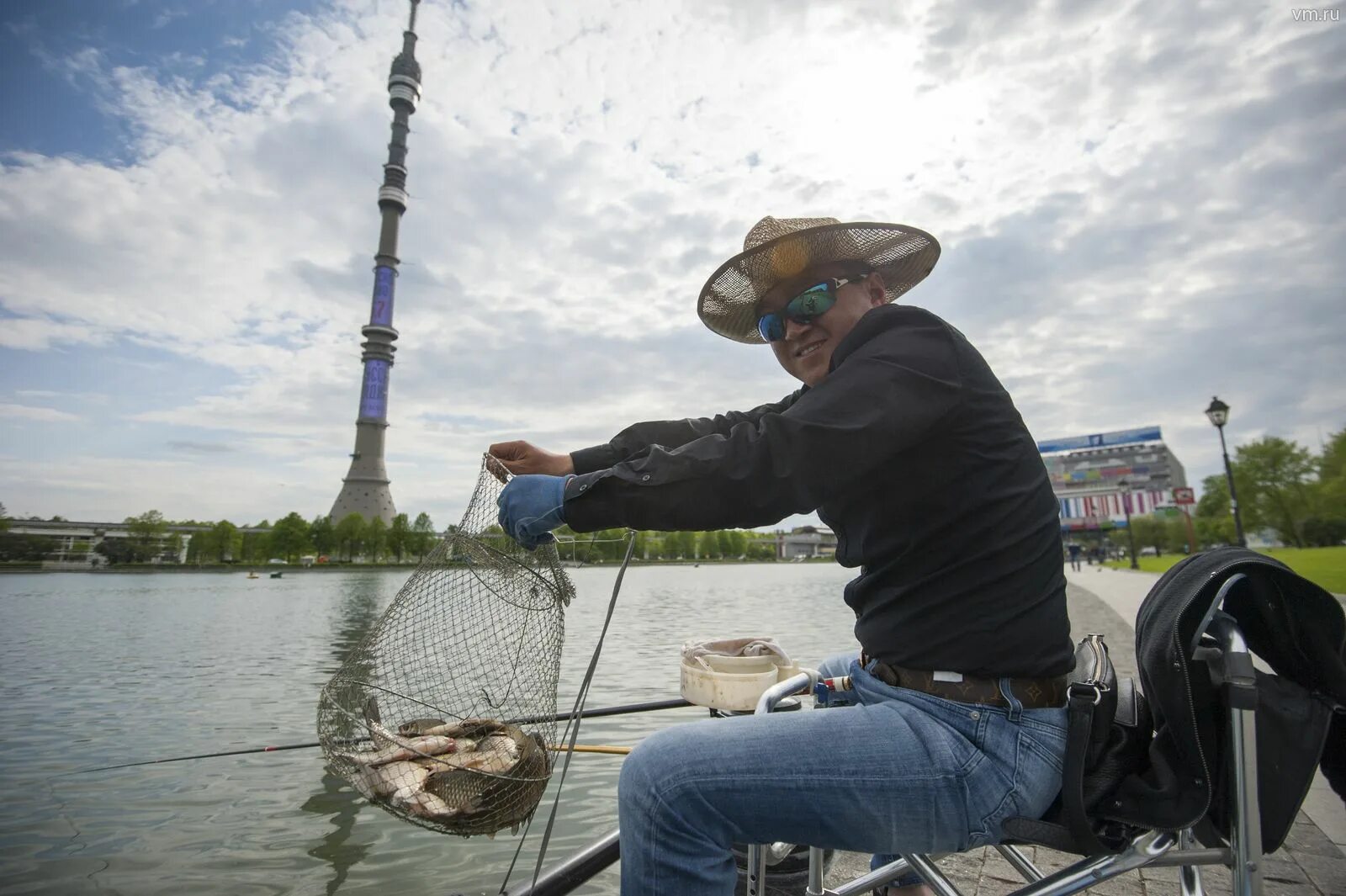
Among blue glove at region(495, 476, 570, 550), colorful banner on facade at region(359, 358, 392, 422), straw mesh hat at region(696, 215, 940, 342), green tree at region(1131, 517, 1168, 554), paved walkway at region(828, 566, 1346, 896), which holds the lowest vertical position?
paved walkway at region(828, 566, 1346, 896)

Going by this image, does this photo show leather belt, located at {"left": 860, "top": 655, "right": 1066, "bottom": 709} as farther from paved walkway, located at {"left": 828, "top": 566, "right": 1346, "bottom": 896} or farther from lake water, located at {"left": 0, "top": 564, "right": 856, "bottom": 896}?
lake water, located at {"left": 0, "top": 564, "right": 856, "bottom": 896}

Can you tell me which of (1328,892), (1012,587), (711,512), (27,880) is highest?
(711,512)

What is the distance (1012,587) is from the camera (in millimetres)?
1713

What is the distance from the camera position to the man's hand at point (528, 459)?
2.37 meters

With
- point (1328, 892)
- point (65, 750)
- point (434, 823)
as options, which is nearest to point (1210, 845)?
point (434, 823)

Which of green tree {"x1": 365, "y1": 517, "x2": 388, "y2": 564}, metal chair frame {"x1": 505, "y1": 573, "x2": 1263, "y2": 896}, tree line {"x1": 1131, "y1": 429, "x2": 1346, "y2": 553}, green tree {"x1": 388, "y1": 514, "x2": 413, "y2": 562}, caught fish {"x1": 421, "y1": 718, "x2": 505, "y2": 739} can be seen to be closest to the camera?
metal chair frame {"x1": 505, "y1": 573, "x2": 1263, "y2": 896}

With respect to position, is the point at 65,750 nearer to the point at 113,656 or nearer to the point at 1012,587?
the point at 113,656

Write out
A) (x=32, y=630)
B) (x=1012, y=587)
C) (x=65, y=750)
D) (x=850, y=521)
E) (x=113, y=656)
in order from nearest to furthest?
1. (x=1012, y=587)
2. (x=850, y=521)
3. (x=65, y=750)
4. (x=113, y=656)
5. (x=32, y=630)

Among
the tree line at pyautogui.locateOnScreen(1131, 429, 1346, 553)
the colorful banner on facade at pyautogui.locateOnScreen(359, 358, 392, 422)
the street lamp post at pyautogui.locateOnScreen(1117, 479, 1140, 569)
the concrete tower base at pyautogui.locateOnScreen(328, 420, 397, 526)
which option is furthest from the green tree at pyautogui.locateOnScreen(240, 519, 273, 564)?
the tree line at pyautogui.locateOnScreen(1131, 429, 1346, 553)

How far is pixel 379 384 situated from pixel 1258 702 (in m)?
Result: 129

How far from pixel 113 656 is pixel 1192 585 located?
24.8 meters

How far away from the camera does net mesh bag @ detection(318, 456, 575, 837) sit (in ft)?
8.36

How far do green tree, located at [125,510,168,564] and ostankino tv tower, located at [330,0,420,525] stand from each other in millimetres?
23612

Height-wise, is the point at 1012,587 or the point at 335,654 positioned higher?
the point at 1012,587
